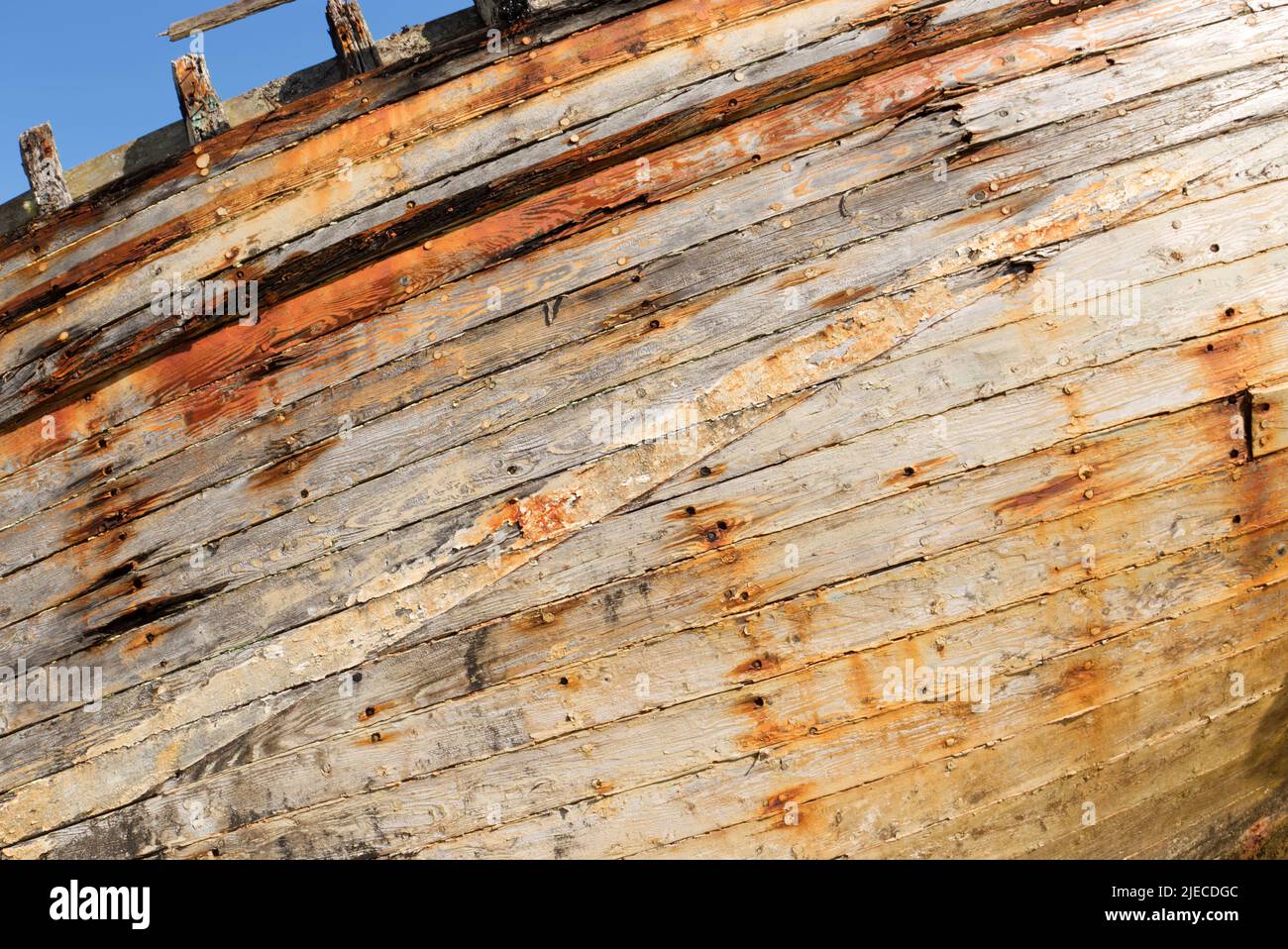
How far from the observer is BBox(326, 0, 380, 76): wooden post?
12.4ft

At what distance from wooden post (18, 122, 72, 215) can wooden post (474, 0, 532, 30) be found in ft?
6.89

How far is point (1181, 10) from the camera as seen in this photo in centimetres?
359

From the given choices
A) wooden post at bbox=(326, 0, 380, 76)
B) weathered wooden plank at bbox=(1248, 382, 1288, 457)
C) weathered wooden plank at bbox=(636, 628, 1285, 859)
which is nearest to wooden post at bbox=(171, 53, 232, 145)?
wooden post at bbox=(326, 0, 380, 76)

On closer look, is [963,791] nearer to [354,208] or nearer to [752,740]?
[752,740]

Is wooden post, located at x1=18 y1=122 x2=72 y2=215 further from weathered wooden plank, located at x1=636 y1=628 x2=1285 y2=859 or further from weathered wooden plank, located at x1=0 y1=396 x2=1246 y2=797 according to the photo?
weathered wooden plank, located at x1=636 y1=628 x2=1285 y2=859

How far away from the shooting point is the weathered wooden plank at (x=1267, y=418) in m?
3.37

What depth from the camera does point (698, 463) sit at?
11.1ft

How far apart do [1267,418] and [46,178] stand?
5.39 m

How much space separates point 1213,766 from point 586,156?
381cm

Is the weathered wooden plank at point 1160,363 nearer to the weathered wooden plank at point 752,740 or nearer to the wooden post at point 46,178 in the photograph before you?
the weathered wooden plank at point 752,740

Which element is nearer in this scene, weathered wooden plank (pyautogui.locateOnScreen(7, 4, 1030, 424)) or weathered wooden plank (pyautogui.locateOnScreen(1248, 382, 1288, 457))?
weathered wooden plank (pyautogui.locateOnScreen(1248, 382, 1288, 457))

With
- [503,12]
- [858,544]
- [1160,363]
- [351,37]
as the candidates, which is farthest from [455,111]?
[1160,363]

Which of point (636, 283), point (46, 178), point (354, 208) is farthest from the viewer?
point (46, 178)
